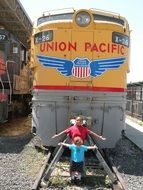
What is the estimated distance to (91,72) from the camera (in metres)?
8.05

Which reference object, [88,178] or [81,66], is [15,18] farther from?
[88,178]

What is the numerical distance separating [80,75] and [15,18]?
8.46 meters

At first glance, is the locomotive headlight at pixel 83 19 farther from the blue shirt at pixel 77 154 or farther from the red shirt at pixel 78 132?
the blue shirt at pixel 77 154

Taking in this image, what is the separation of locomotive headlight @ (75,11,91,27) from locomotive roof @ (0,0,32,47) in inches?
245

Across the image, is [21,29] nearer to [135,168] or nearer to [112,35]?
[112,35]

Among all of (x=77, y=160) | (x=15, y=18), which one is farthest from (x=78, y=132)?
(x=15, y=18)

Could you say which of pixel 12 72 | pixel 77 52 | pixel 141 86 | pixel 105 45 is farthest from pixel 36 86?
pixel 141 86

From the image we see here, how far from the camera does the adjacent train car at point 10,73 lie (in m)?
12.2

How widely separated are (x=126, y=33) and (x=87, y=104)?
176 centimetres

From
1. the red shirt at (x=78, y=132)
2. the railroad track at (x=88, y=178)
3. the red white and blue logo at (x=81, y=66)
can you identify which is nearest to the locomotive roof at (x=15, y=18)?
the red white and blue logo at (x=81, y=66)

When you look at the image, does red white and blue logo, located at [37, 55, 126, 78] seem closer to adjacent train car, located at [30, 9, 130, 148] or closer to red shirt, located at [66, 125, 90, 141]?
adjacent train car, located at [30, 9, 130, 148]

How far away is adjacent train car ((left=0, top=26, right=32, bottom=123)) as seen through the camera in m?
12.2

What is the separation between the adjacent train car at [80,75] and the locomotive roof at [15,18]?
6282 mm

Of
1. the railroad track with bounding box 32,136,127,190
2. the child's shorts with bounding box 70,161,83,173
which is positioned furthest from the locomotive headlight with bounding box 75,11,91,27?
the child's shorts with bounding box 70,161,83,173
